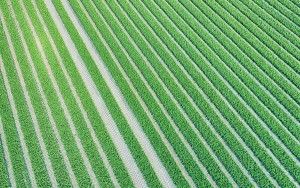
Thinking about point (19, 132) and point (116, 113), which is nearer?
point (19, 132)

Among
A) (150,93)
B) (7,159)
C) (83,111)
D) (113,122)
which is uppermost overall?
(83,111)

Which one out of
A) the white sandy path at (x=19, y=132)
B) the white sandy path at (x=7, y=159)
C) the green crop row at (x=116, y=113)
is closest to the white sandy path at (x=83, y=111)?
the green crop row at (x=116, y=113)

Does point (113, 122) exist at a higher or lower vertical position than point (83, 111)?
lower

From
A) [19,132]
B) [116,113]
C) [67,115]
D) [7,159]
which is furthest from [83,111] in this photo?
[7,159]

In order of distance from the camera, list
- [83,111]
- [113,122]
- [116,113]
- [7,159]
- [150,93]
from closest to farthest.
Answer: [7,159] < [113,122] < [116,113] < [83,111] < [150,93]

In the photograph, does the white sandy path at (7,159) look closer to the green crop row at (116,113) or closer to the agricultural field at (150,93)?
the agricultural field at (150,93)

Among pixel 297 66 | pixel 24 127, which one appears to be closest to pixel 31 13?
pixel 24 127

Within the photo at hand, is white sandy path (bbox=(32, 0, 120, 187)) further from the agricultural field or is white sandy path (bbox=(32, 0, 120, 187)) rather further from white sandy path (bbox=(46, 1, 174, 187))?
white sandy path (bbox=(46, 1, 174, 187))

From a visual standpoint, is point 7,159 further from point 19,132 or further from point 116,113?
point 116,113

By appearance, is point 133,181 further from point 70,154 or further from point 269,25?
point 269,25
